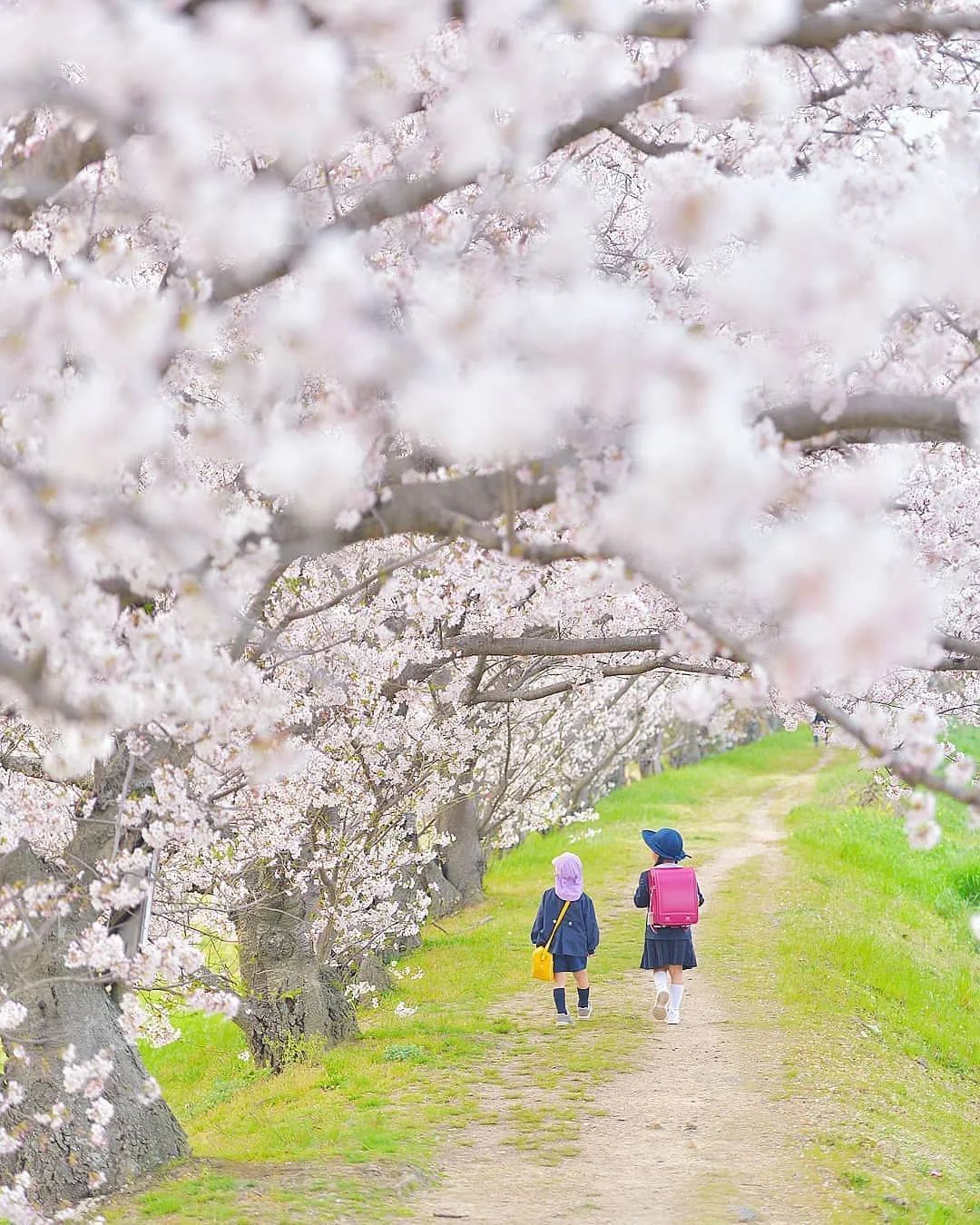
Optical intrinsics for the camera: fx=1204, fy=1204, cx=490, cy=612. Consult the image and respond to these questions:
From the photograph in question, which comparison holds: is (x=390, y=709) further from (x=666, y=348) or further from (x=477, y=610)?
(x=666, y=348)

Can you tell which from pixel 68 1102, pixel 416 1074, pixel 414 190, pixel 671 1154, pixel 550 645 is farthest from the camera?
pixel 416 1074

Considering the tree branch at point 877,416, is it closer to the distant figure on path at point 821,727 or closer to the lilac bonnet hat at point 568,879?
the distant figure on path at point 821,727

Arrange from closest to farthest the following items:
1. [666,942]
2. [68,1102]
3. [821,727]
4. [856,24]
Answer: [856,24], [68,1102], [821,727], [666,942]

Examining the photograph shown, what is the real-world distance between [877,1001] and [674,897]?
2.67m

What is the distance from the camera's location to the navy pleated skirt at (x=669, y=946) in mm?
9719

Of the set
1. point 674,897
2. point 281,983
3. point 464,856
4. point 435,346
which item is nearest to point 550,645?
point 674,897

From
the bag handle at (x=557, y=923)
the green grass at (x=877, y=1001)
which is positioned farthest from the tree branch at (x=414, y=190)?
the bag handle at (x=557, y=923)

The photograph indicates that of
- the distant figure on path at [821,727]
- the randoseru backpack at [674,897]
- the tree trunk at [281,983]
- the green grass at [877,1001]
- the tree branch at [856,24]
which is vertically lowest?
the green grass at [877,1001]

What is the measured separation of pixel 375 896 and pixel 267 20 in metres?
10.1

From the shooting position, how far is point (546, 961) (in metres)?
10.1

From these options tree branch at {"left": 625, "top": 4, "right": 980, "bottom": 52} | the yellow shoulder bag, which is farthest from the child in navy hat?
tree branch at {"left": 625, "top": 4, "right": 980, "bottom": 52}

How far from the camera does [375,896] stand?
11992mm

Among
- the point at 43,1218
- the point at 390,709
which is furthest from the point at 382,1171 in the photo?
the point at 390,709

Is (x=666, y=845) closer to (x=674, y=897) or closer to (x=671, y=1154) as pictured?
(x=674, y=897)
